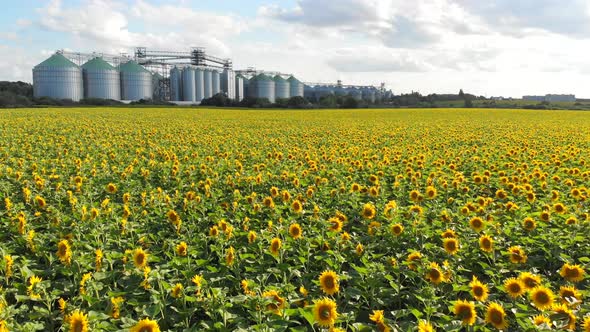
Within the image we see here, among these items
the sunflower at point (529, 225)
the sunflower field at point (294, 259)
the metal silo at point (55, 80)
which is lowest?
the sunflower field at point (294, 259)

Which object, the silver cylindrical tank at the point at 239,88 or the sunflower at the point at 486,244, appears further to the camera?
the silver cylindrical tank at the point at 239,88

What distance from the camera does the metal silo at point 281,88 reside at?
88438 mm

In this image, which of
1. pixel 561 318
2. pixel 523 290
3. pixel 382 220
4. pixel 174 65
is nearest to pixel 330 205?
pixel 382 220

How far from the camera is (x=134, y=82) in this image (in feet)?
231

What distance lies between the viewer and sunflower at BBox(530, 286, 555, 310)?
9.25ft

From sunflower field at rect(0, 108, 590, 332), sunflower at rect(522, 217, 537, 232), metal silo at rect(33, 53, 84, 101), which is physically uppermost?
metal silo at rect(33, 53, 84, 101)

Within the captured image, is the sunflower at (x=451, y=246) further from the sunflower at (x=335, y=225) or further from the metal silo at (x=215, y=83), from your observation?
the metal silo at (x=215, y=83)

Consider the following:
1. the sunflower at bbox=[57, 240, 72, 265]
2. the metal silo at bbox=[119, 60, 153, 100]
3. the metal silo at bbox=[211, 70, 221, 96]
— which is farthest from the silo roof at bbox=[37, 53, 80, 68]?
the sunflower at bbox=[57, 240, 72, 265]

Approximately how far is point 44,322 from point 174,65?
87.9 meters

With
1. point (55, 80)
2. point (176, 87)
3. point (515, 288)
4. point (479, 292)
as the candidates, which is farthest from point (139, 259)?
point (176, 87)

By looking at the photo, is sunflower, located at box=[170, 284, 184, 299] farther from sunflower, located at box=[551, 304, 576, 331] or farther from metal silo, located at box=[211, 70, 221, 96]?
metal silo, located at box=[211, 70, 221, 96]

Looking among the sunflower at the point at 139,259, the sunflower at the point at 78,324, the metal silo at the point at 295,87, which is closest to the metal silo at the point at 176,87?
the metal silo at the point at 295,87

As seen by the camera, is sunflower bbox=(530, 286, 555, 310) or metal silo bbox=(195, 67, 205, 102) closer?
sunflower bbox=(530, 286, 555, 310)

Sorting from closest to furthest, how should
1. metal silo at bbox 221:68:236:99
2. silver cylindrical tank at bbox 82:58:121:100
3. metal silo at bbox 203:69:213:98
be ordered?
silver cylindrical tank at bbox 82:58:121:100 → metal silo at bbox 203:69:213:98 → metal silo at bbox 221:68:236:99
